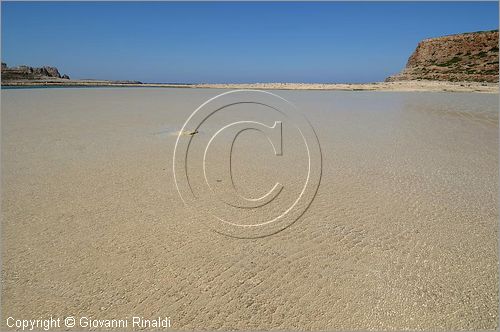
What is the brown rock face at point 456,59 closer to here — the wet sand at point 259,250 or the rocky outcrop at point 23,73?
the wet sand at point 259,250

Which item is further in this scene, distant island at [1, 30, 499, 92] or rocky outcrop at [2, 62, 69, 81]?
rocky outcrop at [2, 62, 69, 81]

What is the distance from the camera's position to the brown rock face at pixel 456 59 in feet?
143

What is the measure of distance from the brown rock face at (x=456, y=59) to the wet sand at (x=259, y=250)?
44.8 meters

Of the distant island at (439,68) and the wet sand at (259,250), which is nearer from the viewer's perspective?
the wet sand at (259,250)

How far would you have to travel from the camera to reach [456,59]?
5209cm

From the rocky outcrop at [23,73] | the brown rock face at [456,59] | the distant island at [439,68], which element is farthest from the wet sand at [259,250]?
the rocky outcrop at [23,73]

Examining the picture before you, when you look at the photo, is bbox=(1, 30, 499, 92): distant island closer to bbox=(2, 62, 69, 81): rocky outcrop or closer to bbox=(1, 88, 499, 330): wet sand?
bbox=(2, 62, 69, 81): rocky outcrop

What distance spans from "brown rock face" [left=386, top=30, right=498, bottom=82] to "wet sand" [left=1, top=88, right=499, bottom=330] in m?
44.8

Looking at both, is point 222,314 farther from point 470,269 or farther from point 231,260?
point 470,269

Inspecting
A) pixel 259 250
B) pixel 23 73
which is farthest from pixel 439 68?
pixel 23 73

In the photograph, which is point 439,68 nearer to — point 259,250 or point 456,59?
point 456,59

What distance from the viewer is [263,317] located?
Answer: 2.44 metres

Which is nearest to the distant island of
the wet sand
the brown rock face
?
the brown rock face

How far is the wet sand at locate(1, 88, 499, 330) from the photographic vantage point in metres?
2.50
